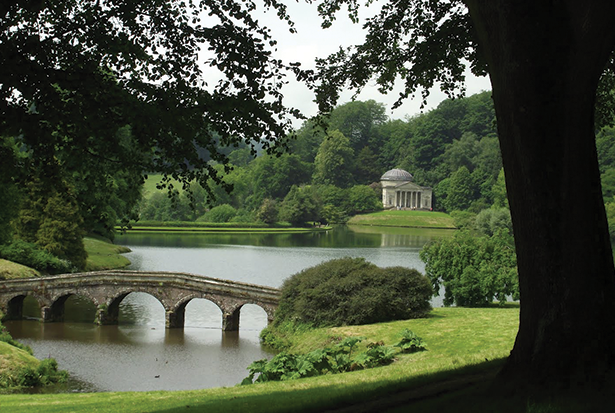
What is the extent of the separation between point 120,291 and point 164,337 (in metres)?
4.28

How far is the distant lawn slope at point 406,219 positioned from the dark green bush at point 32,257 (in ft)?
243

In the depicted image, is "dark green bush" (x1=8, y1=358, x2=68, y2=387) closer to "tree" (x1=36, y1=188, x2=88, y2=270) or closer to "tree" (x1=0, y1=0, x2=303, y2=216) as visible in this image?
"tree" (x1=0, y1=0, x2=303, y2=216)

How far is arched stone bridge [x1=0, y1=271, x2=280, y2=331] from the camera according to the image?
3070cm

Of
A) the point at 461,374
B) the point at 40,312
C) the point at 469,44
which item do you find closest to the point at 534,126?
the point at 461,374

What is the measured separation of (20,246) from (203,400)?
31701 mm

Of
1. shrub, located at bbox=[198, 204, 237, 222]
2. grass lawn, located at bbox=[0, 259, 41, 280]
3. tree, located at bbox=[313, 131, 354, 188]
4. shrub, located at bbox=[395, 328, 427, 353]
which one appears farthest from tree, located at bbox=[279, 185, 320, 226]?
shrub, located at bbox=[395, 328, 427, 353]

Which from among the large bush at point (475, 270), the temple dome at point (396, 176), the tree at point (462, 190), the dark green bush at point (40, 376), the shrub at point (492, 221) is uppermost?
the temple dome at point (396, 176)

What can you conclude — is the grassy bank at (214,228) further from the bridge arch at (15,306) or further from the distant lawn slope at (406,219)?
the bridge arch at (15,306)

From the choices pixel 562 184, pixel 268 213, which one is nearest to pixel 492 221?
pixel 268 213

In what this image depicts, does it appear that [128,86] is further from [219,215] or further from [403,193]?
[403,193]

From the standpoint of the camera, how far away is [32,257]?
4000 centimetres

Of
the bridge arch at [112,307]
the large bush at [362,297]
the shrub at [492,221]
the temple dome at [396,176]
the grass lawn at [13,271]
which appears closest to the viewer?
the large bush at [362,297]

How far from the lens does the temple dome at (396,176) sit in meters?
132

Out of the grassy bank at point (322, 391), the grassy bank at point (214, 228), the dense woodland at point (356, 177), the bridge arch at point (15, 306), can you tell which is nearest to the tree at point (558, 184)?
the grassy bank at point (322, 391)
